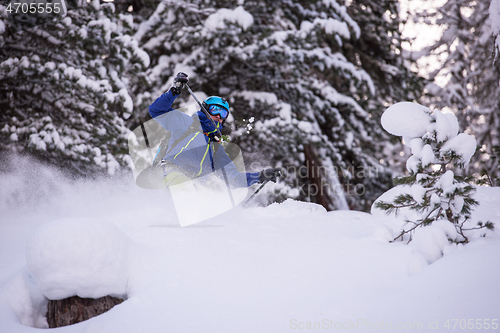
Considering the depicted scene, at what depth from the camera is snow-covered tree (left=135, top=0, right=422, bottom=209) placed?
718 cm

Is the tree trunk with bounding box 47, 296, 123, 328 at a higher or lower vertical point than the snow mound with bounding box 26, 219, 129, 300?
lower

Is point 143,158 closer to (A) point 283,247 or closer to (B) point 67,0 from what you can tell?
(B) point 67,0

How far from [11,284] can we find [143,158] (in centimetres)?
413

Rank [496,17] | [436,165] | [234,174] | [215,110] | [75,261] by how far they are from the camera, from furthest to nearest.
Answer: [496,17] → [234,174] → [215,110] → [436,165] → [75,261]

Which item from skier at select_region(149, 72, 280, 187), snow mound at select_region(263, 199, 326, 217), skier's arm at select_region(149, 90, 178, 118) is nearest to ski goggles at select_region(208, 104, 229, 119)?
skier at select_region(149, 72, 280, 187)

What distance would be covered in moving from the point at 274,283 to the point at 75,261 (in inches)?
58.0

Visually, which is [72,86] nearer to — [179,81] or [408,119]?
[179,81]

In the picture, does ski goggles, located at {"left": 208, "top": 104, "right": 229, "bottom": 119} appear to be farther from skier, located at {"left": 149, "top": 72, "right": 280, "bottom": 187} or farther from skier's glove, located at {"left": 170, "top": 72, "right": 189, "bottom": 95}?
skier's glove, located at {"left": 170, "top": 72, "right": 189, "bottom": 95}

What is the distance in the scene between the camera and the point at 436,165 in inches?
116

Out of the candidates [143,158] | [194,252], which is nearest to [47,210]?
[143,158]

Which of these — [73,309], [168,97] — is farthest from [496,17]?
[73,309]

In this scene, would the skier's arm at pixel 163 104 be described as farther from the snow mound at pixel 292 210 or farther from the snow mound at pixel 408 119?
the snow mound at pixel 408 119

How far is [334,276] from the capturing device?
8.51ft

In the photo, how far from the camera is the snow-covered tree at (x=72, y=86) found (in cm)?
555
